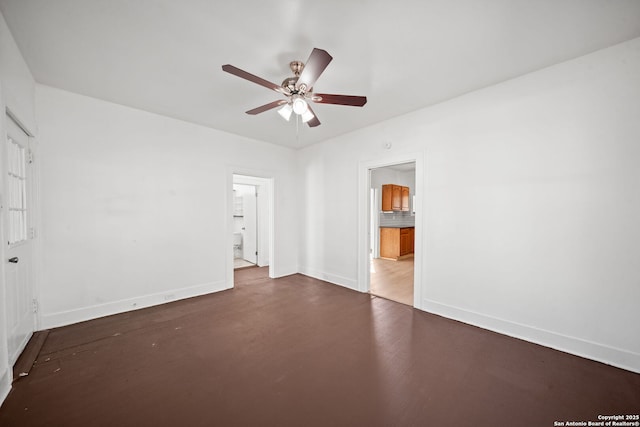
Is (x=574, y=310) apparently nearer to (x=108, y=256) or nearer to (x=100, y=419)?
(x=100, y=419)

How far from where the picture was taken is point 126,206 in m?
3.11

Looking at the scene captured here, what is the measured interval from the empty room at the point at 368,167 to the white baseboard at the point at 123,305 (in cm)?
3

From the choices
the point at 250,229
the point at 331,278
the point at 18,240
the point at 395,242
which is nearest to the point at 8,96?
the point at 18,240

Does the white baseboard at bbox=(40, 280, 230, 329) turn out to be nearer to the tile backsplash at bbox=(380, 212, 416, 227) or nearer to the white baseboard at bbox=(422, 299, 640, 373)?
the white baseboard at bbox=(422, 299, 640, 373)

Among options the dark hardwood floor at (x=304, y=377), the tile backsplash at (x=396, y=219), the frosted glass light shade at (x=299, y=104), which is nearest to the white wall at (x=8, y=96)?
the dark hardwood floor at (x=304, y=377)

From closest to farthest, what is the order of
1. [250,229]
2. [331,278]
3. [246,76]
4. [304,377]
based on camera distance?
1. [246,76]
2. [304,377]
3. [331,278]
4. [250,229]

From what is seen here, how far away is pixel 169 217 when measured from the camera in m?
3.46

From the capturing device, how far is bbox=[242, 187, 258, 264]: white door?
19.5 feet

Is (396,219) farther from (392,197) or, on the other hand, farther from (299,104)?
(299,104)

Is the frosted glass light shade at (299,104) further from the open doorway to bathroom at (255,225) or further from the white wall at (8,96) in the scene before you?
the open doorway to bathroom at (255,225)

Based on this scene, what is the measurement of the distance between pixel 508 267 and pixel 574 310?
572 mm

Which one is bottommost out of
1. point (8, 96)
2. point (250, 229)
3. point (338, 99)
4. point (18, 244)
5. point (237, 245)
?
point (237, 245)

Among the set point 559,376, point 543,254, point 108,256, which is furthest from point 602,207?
point 108,256

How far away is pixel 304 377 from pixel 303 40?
2.69 meters
